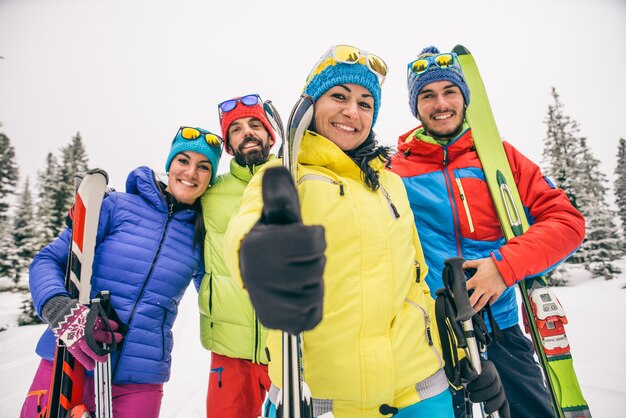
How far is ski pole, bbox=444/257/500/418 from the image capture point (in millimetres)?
1785

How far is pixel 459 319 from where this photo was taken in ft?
5.75

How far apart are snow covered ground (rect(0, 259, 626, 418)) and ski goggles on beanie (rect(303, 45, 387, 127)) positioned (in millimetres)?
4824

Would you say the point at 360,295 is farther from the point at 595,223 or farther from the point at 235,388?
the point at 595,223

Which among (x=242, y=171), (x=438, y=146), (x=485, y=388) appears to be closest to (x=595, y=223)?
(x=438, y=146)

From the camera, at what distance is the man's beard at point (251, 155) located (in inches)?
124

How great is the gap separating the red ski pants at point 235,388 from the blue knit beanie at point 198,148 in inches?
71.1

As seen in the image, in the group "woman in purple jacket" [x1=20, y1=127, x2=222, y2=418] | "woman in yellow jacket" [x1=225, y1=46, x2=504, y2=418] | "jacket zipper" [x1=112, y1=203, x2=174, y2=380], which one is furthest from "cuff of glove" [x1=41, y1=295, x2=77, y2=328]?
"woman in yellow jacket" [x1=225, y1=46, x2=504, y2=418]

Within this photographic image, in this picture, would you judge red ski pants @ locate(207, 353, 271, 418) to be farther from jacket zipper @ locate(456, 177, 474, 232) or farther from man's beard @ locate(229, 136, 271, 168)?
jacket zipper @ locate(456, 177, 474, 232)

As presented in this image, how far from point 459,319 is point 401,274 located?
49 centimetres

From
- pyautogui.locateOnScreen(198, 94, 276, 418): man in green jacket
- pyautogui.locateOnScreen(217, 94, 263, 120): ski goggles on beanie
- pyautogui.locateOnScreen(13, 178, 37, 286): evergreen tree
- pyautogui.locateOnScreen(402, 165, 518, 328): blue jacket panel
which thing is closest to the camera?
pyautogui.locateOnScreen(402, 165, 518, 328): blue jacket panel

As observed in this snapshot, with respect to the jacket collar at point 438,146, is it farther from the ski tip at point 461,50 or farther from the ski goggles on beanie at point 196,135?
the ski goggles on beanie at point 196,135

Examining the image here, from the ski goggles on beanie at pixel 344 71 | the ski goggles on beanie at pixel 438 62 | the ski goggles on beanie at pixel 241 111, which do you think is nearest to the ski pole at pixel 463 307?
the ski goggles on beanie at pixel 344 71

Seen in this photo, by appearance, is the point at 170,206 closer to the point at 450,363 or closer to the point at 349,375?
the point at 349,375

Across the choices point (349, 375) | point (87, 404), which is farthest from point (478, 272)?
point (87, 404)
